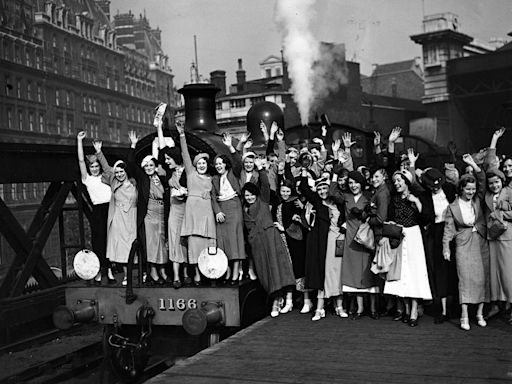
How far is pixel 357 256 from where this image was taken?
Answer: 673cm

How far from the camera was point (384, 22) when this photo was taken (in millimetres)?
34719

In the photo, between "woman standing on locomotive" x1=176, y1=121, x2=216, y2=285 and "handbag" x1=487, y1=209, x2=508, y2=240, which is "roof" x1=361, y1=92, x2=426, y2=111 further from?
"handbag" x1=487, y1=209, x2=508, y2=240

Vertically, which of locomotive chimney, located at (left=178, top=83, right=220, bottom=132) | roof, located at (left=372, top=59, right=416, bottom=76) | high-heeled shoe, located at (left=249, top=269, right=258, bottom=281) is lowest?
high-heeled shoe, located at (left=249, top=269, right=258, bottom=281)

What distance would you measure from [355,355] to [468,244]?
1.74 meters

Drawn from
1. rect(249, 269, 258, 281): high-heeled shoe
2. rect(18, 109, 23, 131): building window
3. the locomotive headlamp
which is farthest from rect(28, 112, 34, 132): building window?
the locomotive headlamp

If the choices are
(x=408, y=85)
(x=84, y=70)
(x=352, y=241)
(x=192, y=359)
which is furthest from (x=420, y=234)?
(x=408, y=85)

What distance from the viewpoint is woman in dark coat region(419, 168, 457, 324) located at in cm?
641

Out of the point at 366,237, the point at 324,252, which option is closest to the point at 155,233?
the point at 324,252

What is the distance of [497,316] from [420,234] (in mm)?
1130

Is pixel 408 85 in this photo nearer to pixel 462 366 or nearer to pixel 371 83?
pixel 371 83

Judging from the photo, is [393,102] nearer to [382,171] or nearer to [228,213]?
[382,171]

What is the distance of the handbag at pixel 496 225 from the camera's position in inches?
245

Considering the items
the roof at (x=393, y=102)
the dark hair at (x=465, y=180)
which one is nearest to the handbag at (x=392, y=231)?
the dark hair at (x=465, y=180)

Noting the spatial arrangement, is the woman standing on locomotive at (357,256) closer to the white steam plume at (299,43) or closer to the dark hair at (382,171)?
the dark hair at (382,171)
